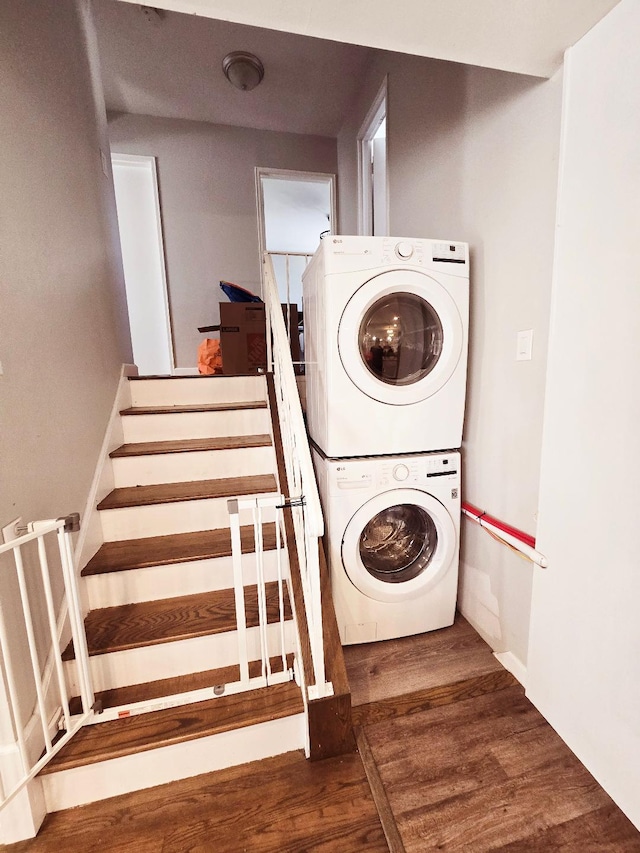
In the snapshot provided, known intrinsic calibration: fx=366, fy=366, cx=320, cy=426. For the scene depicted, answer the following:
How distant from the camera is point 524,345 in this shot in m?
1.32

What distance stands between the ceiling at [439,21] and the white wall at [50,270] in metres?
0.82

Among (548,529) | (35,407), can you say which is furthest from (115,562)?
(548,529)

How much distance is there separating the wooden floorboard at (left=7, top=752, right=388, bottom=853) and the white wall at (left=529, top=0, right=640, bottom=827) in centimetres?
73

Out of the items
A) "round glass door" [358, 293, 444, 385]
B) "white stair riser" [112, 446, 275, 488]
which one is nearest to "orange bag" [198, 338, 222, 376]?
"white stair riser" [112, 446, 275, 488]

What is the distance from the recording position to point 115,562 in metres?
1.49

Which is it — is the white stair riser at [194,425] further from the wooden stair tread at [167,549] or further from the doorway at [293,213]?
the doorway at [293,213]

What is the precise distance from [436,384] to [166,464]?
138cm

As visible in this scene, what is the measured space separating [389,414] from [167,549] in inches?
43.7

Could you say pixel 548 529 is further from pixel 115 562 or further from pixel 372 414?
pixel 115 562

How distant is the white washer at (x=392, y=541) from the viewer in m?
1.50

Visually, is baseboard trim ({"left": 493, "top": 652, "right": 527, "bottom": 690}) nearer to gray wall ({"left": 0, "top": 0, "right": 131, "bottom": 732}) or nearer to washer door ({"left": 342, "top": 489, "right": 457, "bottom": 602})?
washer door ({"left": 342, "top": 489, "right": 457, "bottom": 602})

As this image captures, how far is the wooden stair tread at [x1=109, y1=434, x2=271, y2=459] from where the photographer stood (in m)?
1.86

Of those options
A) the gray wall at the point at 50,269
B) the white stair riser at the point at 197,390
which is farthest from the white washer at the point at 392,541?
the gray wall at the point at 50,269

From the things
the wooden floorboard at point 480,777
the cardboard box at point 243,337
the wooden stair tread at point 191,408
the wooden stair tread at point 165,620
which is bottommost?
the wooden floorboard at point 480,777
